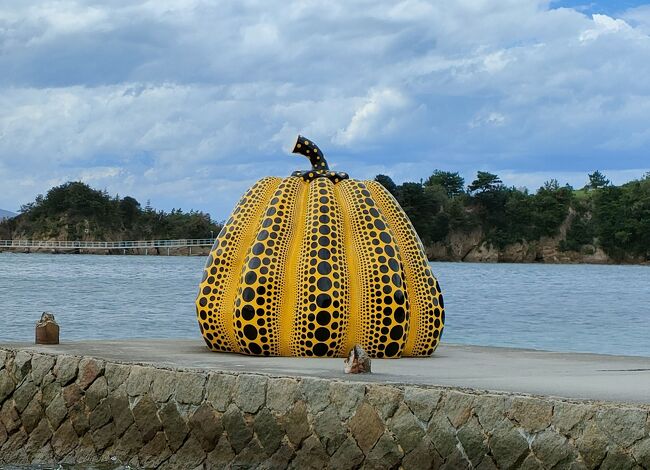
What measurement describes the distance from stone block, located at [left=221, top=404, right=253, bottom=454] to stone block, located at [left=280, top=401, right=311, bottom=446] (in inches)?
14.2

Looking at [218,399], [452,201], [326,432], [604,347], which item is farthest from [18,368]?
[452,201]

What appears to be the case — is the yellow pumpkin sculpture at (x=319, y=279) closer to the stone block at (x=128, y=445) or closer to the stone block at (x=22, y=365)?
the stone block at (x=22, y=365)

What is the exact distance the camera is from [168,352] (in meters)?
12.6

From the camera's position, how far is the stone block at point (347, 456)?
29.3 ft

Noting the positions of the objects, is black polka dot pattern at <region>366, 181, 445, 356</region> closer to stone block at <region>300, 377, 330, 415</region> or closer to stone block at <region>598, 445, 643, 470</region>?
stone block at <region>300, 377, 330, 415</region>

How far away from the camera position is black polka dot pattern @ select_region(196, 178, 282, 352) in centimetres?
1265

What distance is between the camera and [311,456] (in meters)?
9.15

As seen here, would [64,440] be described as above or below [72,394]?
below

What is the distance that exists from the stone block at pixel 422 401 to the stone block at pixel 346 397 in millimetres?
373

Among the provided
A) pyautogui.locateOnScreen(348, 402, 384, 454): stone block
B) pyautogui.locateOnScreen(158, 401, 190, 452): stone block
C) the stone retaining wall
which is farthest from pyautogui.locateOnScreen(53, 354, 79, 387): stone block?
pyautogui.locateOnScreen(348, 402, 384, 454): stone block

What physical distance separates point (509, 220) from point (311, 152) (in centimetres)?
9407

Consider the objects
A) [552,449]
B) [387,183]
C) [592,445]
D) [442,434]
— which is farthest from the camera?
[387,183]

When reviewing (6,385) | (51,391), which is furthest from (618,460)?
(6,385)

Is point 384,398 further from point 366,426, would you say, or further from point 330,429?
point 330,429
